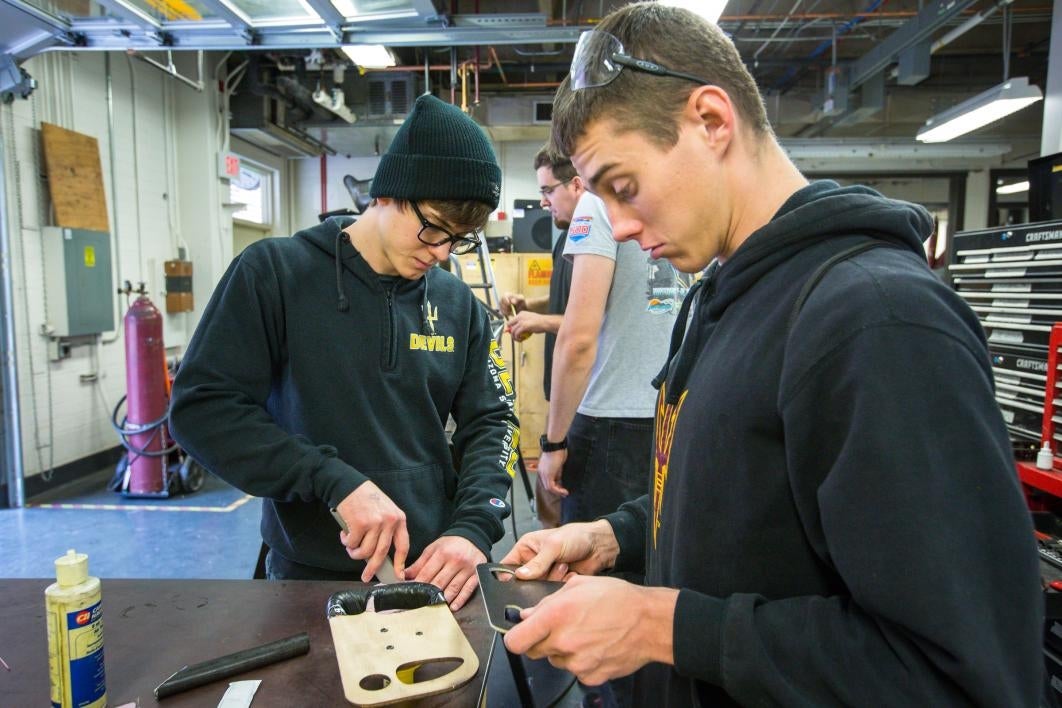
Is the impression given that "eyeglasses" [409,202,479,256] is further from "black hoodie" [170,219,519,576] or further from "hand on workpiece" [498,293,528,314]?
"hand on workpiece" [498,293,528,314]

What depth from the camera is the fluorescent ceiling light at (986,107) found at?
147 inches

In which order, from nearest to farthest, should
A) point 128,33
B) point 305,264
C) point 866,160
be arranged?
1. point 305,264
2. point 128,33
3. point 866,160

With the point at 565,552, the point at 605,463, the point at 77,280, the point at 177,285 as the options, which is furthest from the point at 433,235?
the point at 177,285

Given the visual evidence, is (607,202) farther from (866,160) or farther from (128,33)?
(866,160)

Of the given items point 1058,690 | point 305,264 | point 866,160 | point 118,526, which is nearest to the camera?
point 305,264

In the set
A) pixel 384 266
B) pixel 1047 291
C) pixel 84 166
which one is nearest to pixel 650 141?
pixel 384 266

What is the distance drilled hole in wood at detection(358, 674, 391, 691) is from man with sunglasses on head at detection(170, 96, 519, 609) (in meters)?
0.33

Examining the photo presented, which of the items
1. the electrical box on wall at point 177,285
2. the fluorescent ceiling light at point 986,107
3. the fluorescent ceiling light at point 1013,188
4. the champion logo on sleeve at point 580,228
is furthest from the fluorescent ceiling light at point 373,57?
the fluorescent ceiling light at point 1013,188

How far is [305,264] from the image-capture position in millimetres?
1292

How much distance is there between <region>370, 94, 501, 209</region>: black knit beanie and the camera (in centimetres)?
124

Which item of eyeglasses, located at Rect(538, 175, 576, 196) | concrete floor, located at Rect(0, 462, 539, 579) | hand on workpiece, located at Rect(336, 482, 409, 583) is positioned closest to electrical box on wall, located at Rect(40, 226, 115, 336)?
concrete floor, located at Rect(0, 462, 539, 579)

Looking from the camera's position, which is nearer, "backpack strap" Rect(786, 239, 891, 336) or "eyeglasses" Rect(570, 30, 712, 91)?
Result: "backpack strap" Rect(786, 239, 891, 336)

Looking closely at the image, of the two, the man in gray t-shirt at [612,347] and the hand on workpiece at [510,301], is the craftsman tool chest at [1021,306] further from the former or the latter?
the hand on workpiece at [510,301]

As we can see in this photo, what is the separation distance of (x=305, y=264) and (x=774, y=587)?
3.38ft
